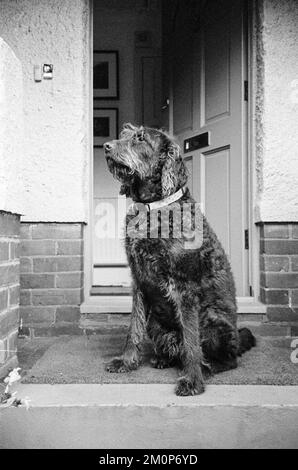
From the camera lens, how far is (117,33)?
563 cm

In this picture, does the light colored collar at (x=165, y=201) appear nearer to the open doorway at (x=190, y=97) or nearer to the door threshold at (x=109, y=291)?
the open doorway at (x=190, y=97)

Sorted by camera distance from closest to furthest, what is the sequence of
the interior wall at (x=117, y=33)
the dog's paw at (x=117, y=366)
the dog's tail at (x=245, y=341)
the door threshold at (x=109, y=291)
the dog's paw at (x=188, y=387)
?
the dog's paw at (x=188, y=387) < the dog's paw at (x=117, y=366) < the dog's tail at (x=245, y=341) < the door threshold at (x=109, y=291) < the interior wall at (x=117, y=33)

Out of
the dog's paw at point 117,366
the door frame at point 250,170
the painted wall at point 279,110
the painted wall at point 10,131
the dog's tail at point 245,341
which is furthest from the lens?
the door frame at point 250,170

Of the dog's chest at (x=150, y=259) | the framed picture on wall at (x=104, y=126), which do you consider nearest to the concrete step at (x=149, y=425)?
the dog's chest at (x=150, y=259)

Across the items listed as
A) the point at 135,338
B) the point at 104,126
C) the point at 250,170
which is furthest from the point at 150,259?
the point at 104,126

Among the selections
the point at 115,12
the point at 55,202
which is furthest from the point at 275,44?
the point at 115,12

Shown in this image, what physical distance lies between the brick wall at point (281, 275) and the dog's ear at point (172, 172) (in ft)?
3.85

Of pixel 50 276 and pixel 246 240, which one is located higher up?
pixel 246 240

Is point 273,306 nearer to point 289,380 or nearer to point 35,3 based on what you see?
point 289,380

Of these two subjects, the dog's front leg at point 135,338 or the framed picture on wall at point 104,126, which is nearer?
the dog's front leg at point 135,338

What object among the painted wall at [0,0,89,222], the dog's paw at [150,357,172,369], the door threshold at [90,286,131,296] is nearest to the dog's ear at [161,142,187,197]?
the dog's paw at [150,357,172,369]

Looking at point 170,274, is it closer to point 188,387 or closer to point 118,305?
point 188,387

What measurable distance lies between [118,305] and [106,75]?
3635mm

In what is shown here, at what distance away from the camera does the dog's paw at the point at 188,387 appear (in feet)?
6.48
